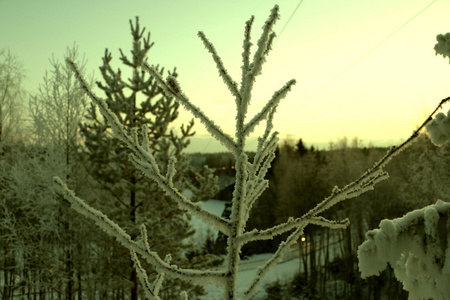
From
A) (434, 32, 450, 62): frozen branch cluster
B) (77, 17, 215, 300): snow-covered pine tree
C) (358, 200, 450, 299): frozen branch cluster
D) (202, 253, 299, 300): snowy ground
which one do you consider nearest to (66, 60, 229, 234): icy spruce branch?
(358, 200, 450, 299): frozen branch cluster

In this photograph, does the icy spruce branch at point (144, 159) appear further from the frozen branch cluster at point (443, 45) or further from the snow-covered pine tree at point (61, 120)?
the snow-covered pine tree at point (61, 120)

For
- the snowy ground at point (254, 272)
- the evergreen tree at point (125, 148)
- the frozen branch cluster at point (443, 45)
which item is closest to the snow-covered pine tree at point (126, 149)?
the evergreen tree at point (125, 148)

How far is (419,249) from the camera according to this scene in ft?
7.61

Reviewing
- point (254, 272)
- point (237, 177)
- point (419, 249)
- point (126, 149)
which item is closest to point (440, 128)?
point (419, 249)

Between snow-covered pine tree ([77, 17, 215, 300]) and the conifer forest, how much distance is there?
0.14 ft

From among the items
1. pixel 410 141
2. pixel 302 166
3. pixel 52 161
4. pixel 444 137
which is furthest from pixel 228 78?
pixel 302 166

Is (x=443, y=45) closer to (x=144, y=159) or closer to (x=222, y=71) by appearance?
(x=222, y=71)

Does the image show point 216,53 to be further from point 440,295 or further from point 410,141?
point 440,295

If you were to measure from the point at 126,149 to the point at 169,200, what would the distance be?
1.99 meters

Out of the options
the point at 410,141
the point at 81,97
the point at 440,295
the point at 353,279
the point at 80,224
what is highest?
the point at 81,97

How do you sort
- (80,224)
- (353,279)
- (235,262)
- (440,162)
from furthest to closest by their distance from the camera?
1. (353,279)
2. (440,162)
3. (80,224)
4. (235,262)

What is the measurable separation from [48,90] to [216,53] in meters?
13.0

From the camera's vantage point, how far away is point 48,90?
41.7ft

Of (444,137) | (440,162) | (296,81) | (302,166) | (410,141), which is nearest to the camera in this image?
(410,141)
